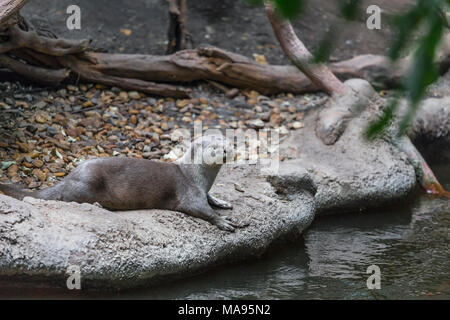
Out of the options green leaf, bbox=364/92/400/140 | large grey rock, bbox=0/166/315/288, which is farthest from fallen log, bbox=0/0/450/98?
green leaf, bbox=364/92/400/140

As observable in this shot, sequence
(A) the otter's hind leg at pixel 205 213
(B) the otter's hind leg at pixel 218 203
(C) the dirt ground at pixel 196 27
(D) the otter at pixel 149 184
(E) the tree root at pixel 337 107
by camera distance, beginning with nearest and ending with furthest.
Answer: (D) the otter at pixel 149 184
(A) the otter's hind leg at pixel 205 213
(B) the otter's hind leg at pixel 218 203
(E) the tree root at pixel 337 107
(C) the dirt ground at pixel 196 27

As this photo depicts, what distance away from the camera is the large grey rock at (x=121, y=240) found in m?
3.30

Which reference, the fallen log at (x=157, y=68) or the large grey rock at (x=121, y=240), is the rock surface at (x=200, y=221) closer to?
the large grey rock at (x=121, y=240)

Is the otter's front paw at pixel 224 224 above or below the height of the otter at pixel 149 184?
below

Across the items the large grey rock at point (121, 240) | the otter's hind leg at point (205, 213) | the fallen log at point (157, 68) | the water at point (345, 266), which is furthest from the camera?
the fallen log at point (157, 68)

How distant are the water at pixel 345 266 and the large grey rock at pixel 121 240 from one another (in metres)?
0.10

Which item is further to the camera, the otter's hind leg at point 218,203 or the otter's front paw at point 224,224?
the otter's hind leg at point 218,203

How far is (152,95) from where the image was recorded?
6730 mm

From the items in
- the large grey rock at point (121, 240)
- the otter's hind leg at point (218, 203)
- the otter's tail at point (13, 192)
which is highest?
the otter's tail at point (13, 192)

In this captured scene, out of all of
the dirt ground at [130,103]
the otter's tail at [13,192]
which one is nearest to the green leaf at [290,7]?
the dirt ground at [130,103]

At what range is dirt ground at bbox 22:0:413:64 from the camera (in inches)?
303

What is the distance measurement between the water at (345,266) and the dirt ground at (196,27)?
2.98 meters
